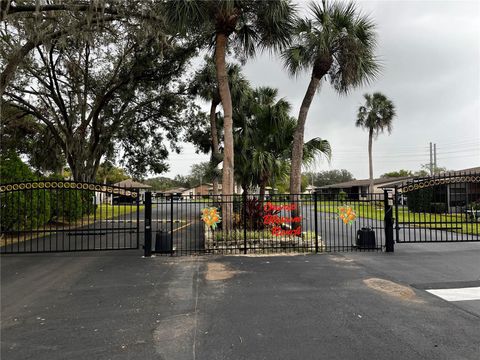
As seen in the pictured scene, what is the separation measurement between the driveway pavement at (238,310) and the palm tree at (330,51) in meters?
4.57

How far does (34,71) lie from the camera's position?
15.4 metres

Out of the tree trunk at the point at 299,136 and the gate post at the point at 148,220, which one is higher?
the tree trunk at the point at 299,136

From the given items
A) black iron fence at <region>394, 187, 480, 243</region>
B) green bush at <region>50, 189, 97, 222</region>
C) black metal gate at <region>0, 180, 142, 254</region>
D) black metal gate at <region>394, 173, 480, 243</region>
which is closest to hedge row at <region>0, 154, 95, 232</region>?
black metal gate at <region>0, 180, 142, 254</region>

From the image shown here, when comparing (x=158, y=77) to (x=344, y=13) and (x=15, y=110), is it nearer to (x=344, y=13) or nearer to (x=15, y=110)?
(x=15, y=110)

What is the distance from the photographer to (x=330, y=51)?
9461 mm

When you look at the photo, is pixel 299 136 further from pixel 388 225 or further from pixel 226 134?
pixel 388 225

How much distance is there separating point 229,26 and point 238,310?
26.3 feet

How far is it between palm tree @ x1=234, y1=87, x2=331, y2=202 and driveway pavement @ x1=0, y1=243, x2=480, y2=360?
5039mm

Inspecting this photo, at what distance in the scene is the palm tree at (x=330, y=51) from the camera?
916 cm

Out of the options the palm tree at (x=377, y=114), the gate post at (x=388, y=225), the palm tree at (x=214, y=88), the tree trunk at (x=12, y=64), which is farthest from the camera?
the palm tree at (x=377, y=114)

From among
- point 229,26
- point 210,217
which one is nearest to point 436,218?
point 210,217

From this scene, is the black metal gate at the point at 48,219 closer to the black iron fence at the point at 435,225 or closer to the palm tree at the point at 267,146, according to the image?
the palm tree at the point at 267,146

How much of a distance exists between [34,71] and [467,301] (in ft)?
63.8

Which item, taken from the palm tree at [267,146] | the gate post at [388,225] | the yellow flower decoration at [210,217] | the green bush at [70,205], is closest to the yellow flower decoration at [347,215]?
the gate post at [388,225]
